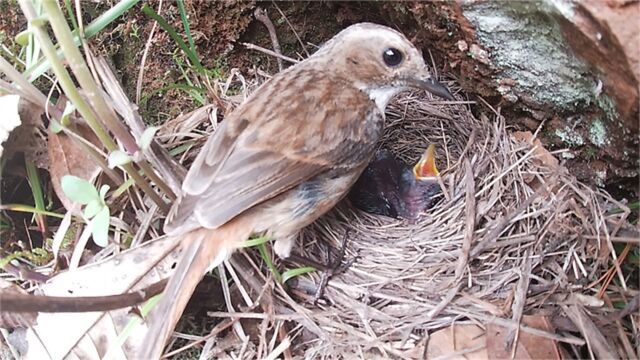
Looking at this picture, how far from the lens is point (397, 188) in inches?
133

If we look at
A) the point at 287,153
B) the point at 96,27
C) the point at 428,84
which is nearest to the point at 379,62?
the point at 428,84

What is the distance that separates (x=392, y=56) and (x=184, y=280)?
1.22m

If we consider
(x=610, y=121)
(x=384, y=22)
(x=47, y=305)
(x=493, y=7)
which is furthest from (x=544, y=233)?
(x=47, y=305)

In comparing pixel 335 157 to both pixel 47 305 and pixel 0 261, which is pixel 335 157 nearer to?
pixel 47 305

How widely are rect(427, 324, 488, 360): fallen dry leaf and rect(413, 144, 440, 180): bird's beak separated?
96 centimetres

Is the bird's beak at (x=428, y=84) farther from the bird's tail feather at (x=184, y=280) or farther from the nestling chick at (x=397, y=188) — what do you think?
the bird's tail feather at (x=184, y=280)

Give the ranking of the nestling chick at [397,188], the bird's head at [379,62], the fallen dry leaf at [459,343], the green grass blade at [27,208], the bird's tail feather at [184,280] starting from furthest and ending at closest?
the nestling chick at [397,188] < the bird's head at [379,62] < the green grass blade at [27,208] < the fallen dry leaf at [459,343] < the bird's tail feather at [184,280]

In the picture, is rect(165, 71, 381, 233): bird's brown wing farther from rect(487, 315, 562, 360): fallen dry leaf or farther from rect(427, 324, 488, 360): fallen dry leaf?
rect(487, 315, 562, 360): fallen dry leaf

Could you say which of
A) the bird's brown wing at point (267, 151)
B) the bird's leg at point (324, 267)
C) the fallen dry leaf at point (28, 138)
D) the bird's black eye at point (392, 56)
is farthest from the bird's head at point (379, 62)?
the fallen dry leaf at point (28, 138)

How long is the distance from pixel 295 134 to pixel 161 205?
1.91ft

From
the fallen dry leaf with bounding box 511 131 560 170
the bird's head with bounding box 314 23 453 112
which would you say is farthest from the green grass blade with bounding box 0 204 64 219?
the fallen dry leaf with bounding box 511 131 560 170

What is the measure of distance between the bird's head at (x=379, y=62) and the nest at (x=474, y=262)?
43cm

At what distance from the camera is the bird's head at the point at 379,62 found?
286 centimetres

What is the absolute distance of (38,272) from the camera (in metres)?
2.78
